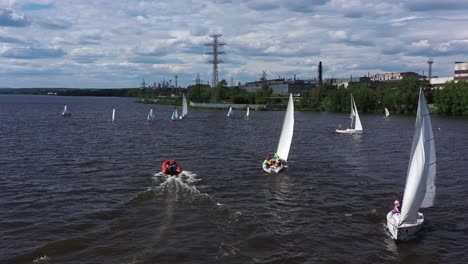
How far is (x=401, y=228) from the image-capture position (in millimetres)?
26703

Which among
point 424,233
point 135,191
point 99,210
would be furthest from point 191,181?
point 424,233

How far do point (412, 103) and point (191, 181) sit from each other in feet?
472

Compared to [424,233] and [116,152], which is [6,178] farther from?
[424,233]

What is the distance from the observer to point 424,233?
2852 centimetres

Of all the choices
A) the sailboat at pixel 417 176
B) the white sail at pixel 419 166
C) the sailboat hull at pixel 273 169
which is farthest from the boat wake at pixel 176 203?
the white sail at pixel 419 166

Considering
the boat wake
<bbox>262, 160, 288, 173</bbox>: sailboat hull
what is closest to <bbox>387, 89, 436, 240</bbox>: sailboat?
the boat wake

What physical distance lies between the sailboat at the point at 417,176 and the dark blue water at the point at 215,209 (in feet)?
3.15

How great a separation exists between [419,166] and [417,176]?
582 mm

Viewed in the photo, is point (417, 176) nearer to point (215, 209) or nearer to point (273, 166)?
point (215, 209)

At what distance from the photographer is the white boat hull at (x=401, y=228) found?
2682 cm

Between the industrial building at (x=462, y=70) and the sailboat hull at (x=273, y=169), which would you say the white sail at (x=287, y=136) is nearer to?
the sailboat hull at (x=273, y=169)

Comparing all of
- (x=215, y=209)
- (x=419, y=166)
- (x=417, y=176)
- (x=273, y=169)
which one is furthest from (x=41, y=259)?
(x=273, y=169)

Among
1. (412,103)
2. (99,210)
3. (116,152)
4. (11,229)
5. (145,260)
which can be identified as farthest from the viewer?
(412,103)

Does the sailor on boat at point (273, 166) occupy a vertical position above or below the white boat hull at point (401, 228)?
above
